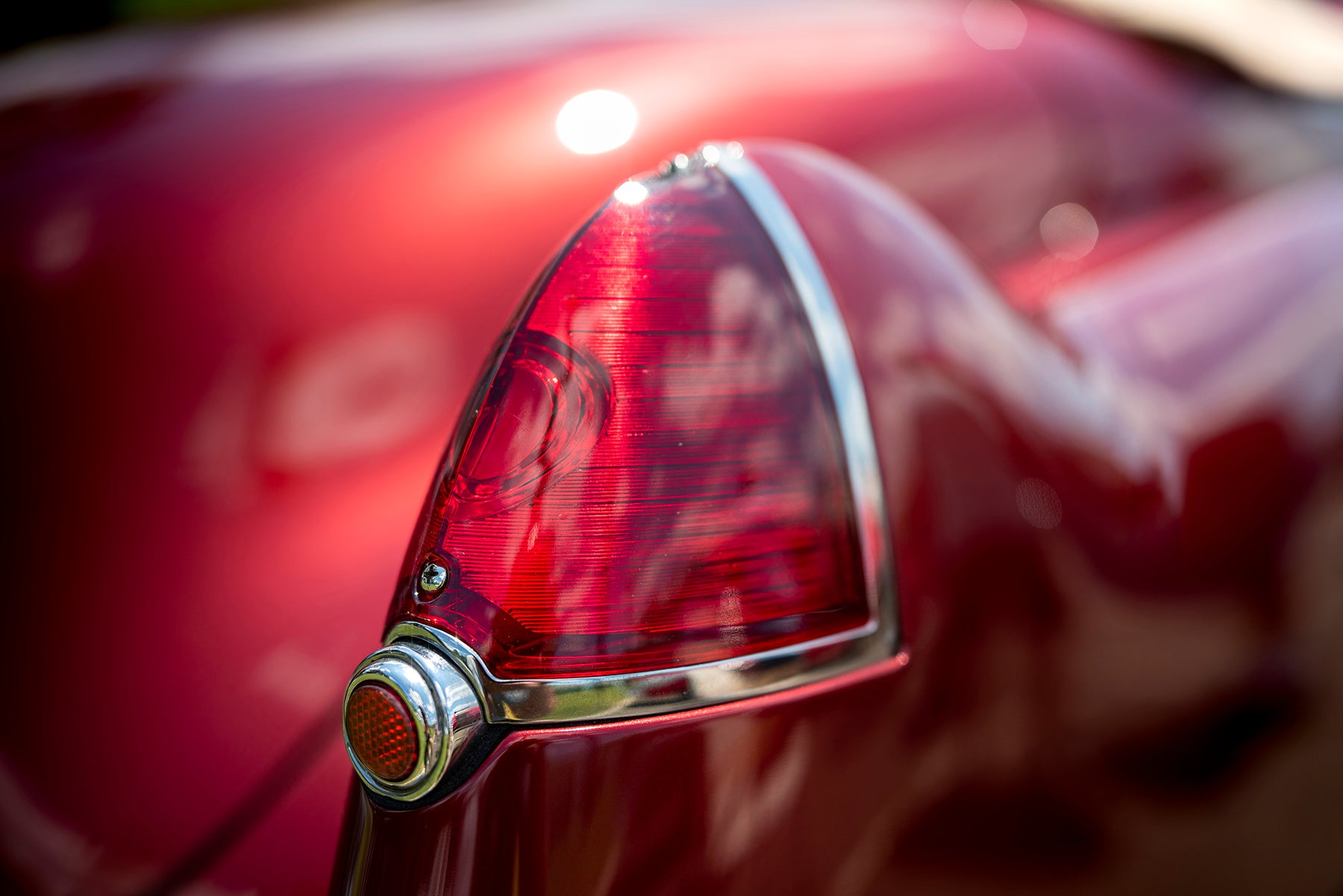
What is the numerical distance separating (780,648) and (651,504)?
12cm

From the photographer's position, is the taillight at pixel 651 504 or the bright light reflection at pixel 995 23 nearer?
the taillight at pixel 651 504

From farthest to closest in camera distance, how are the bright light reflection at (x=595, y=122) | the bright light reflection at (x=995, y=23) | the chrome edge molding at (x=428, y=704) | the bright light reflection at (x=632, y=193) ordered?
the bright light reflection at (x=995, y=23) → the bright light reflection at (x=595, y=122) → the bright light reflection at (x=632, y=193) → the chrome edge molding at (x=428, y=704)

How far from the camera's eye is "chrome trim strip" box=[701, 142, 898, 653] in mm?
697

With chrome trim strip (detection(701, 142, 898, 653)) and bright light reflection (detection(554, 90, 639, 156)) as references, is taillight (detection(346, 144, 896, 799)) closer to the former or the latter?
chrome trim strip (detection(701, 142, 898, 653))

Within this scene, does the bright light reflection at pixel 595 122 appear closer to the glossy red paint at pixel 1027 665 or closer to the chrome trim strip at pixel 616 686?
the glossy red paint at pixel 1027 665

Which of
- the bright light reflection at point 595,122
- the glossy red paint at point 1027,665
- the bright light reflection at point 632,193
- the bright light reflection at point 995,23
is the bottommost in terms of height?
the glossy red paint at point 1027,665

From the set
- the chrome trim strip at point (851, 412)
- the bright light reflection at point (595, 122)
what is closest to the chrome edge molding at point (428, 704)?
the chrome trim strip at point (851, 412)

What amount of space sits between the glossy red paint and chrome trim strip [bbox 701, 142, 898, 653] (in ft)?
0.04

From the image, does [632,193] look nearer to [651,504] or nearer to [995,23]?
[651,504]

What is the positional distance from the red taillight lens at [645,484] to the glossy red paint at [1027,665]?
5 centimetres

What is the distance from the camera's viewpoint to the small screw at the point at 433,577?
0.66 metres

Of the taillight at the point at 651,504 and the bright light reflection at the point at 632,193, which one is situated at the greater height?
the bright light reflection at the point at 632,193

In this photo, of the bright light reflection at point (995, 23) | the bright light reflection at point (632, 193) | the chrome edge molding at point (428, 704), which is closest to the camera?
the chrome edge molding at point (428, 704)

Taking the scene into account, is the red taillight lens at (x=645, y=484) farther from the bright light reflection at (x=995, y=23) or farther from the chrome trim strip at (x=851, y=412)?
the bright light reflection at (x=995, y=23)
